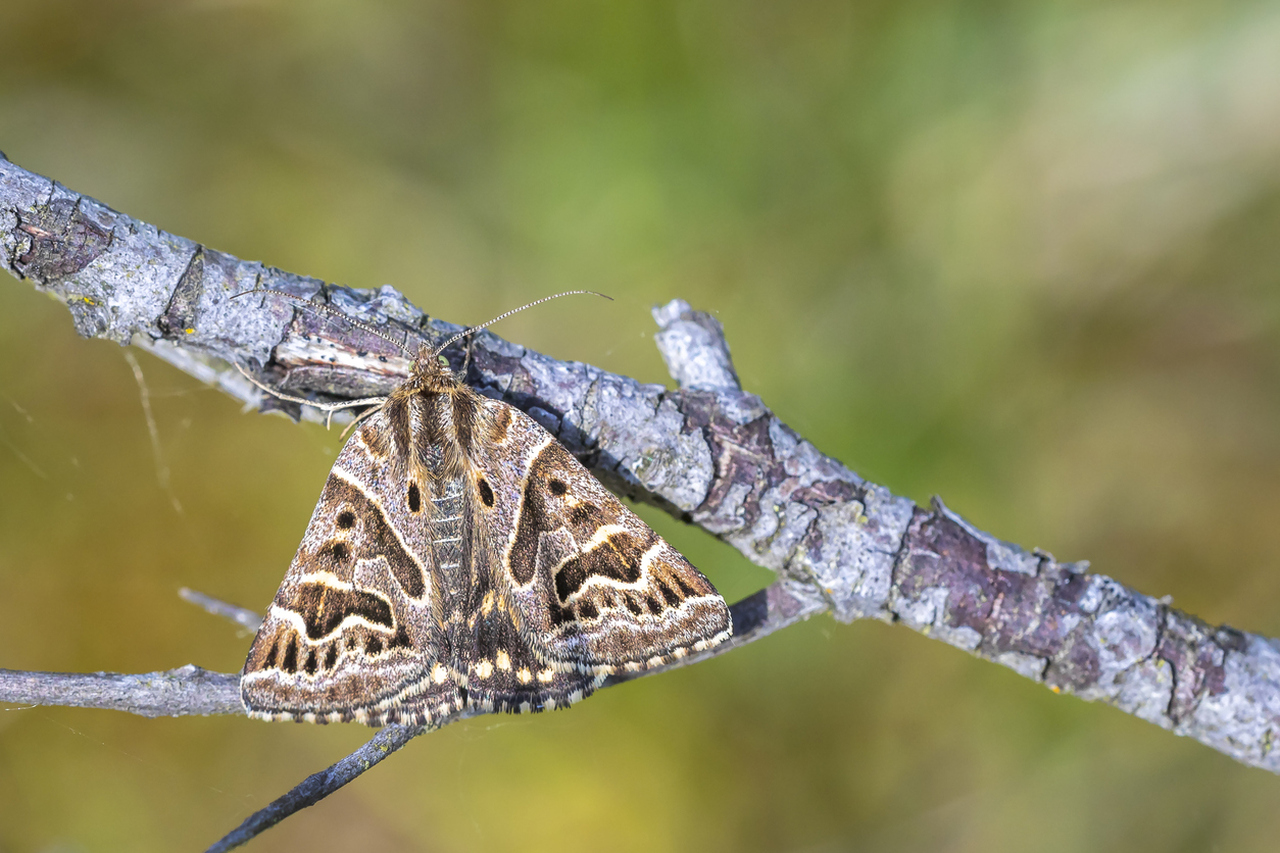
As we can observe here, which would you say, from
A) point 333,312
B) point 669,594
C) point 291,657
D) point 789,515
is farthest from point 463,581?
point 789,515

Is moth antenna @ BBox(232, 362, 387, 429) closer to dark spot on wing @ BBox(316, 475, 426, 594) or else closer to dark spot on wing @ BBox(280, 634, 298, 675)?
dark spot on wing @ BBox(316, 475, 426, 594)

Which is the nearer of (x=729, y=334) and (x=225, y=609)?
(x=225, y=609)

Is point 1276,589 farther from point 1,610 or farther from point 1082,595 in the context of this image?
point 1,610

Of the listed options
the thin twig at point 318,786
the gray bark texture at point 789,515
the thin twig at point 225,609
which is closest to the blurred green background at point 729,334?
the gray bark texture at point 789,515

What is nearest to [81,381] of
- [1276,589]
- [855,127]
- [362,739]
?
[362,739]

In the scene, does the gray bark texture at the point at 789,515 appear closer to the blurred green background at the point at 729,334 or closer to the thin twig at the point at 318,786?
the thin twig at the point at 318,786

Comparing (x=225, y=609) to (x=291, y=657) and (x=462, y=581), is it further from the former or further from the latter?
(x=462, y=581)

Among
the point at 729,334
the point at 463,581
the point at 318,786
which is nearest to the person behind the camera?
the point at 318,786

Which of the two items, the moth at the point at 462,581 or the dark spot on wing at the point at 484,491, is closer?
the moth at the point at 462,581
